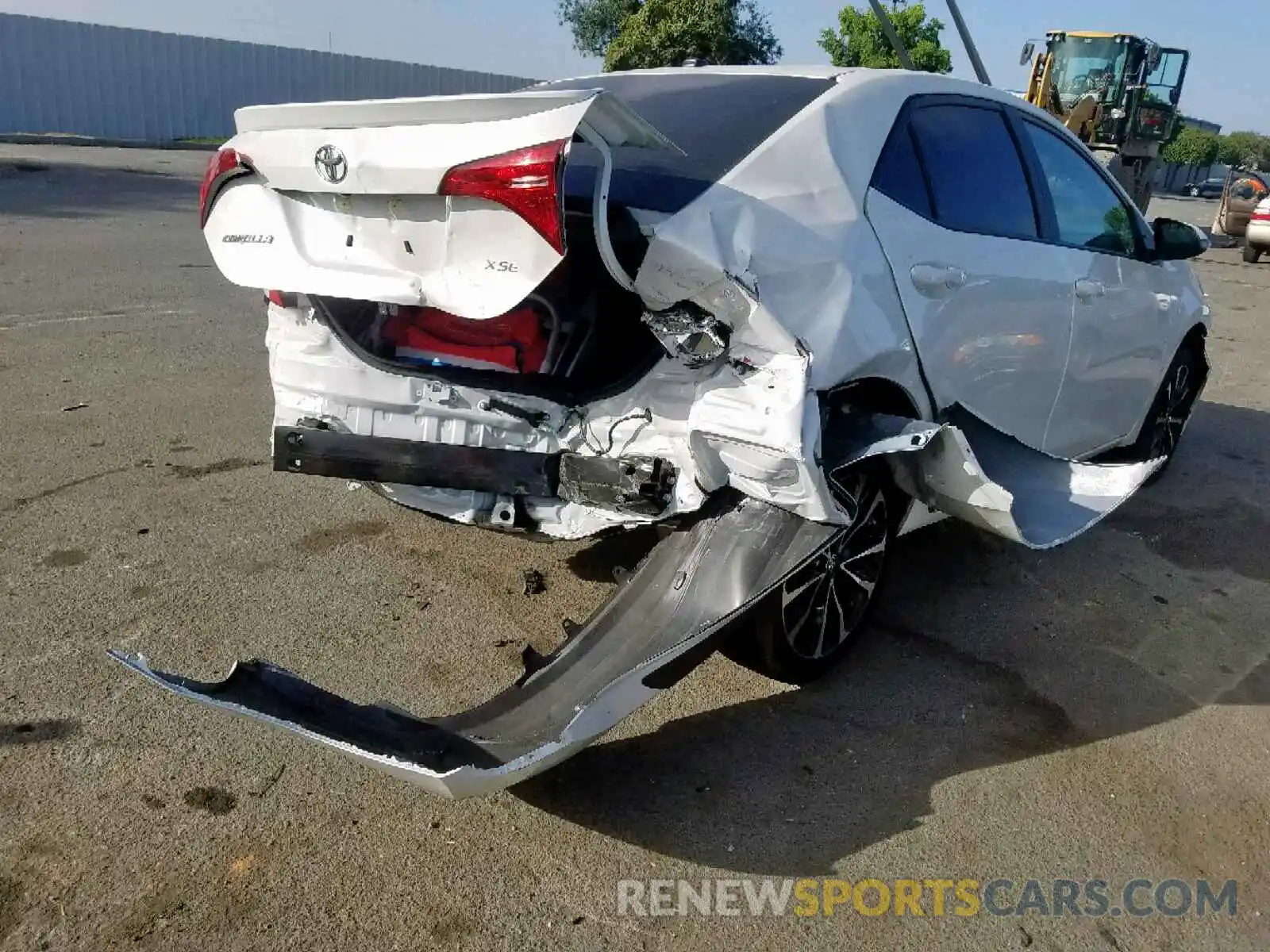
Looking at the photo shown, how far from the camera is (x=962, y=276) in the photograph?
3.61 meters

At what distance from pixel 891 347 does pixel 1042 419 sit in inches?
54.0

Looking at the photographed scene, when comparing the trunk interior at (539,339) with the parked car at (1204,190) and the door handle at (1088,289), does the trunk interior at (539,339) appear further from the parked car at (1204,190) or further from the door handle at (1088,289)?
the parked car at (1204,190)

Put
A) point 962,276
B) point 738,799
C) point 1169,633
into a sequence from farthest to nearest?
point 1169,633
point 962,276
point 738,799

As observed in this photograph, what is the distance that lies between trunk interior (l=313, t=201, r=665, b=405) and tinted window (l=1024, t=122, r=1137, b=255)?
2238 millimetres

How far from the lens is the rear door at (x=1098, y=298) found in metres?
4.40

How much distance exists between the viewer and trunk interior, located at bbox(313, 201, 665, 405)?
308 centimetres

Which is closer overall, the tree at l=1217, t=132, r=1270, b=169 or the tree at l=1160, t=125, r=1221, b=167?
the tree at l=1160, t=125, r=1221, b=167

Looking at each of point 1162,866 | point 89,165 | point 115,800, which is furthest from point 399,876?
point 89,165

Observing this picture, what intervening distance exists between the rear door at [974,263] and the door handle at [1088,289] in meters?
0.11

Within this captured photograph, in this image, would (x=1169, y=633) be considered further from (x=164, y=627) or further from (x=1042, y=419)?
(x=164, y=627)

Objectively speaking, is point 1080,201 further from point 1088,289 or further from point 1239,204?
point 1239,204

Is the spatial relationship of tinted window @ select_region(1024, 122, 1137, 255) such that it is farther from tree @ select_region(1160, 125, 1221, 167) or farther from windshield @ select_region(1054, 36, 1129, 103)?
tree @ select_region(1160, 125, 1221, 167)

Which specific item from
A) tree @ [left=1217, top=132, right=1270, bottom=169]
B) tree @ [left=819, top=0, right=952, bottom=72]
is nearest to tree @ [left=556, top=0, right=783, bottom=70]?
tree @ [left=819, top=0, right=952, bottom=72]

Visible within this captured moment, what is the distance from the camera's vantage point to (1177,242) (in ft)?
16.4
